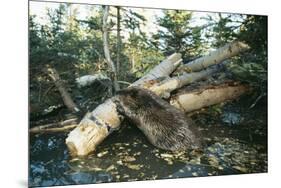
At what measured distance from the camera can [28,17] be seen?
3086 millimetres

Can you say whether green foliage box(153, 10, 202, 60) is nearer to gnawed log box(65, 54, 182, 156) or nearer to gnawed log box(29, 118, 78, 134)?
gnawed log box(65, 54, 182, 156)

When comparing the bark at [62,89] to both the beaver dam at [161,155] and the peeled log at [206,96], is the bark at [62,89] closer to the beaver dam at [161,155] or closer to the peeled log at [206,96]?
the beaver dam at [161,155]

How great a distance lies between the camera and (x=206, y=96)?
3617 mm

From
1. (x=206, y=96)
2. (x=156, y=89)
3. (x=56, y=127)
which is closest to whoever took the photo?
(x=56, y=127)

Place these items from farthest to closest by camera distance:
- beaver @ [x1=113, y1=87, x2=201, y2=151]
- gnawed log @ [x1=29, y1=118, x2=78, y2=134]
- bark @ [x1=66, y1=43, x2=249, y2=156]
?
beaver @ [x1=113, y1=87, x2=201, y2=151], bark @ [x1=66, y1=43, x2=249, y2=156], gnawed log @ [x1=29, y1=118, x2=78, y2=134]

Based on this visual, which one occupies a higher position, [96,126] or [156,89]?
[156,89]

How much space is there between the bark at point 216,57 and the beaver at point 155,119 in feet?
1.36

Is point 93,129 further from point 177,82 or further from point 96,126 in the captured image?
point 177,82

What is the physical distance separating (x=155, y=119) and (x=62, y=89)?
2.75ft

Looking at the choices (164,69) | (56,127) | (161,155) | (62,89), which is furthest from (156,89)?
(56,127)

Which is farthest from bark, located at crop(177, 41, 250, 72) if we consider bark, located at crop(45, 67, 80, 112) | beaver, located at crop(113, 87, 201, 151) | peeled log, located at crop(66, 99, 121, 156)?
bark, located at crop(45, 67, 80, 112)

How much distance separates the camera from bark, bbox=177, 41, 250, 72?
3.58 m

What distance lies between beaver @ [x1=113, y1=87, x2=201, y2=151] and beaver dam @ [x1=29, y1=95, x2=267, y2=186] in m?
0.06
